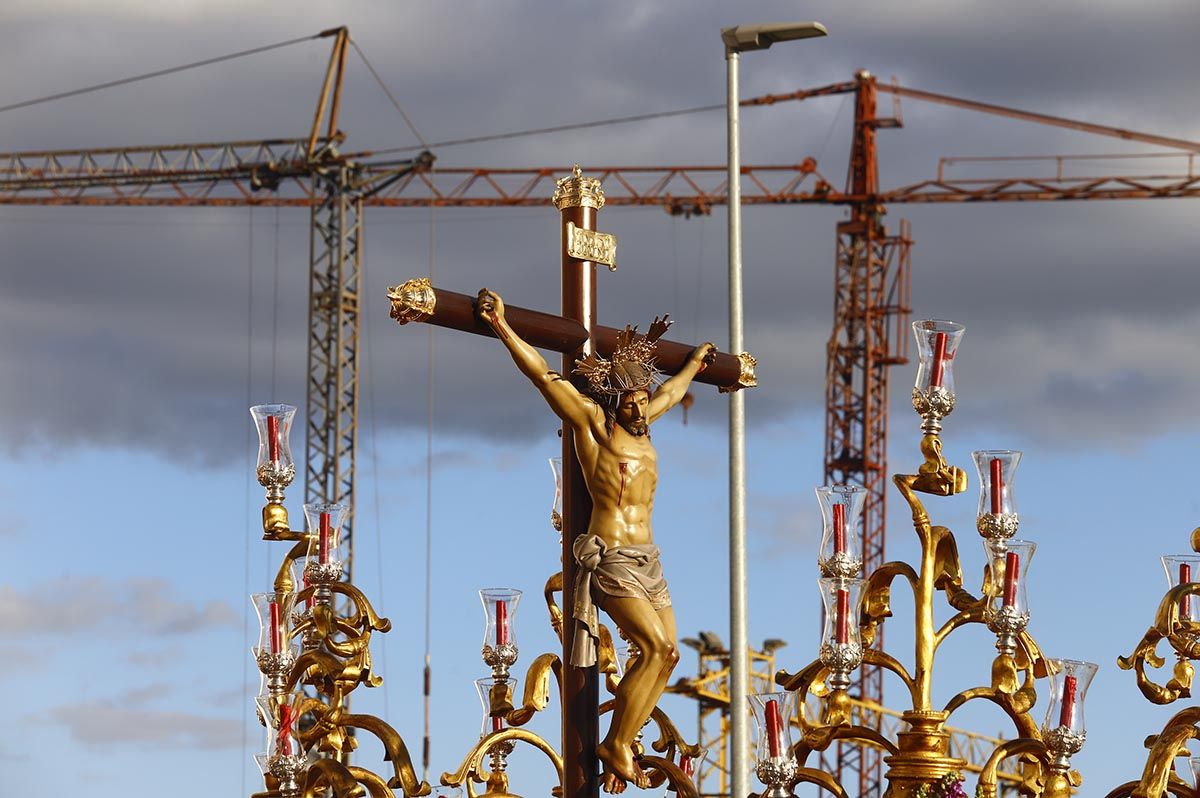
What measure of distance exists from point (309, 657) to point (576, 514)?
3.10 meters

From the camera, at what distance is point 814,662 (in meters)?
16.5

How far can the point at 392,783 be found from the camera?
16312mm

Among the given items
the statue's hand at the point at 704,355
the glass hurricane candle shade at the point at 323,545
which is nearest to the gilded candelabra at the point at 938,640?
the statue's hand at the point at 704,355

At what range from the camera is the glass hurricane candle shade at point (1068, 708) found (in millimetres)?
15773

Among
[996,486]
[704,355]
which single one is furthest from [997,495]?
[704,355]

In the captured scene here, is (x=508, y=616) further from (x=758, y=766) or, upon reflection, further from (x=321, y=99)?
(x=321, y=99)

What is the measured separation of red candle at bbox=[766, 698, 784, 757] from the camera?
15211mm

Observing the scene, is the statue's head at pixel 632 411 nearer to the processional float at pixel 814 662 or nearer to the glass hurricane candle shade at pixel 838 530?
the processional float at pixel 814 662

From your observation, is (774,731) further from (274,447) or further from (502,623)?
(274,447)

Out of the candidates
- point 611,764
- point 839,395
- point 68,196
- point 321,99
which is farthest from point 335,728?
point 68,196

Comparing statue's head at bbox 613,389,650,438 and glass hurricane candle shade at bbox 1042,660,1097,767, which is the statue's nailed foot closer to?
statue's head at bbox 613,389,650,438

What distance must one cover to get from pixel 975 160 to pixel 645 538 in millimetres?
49429

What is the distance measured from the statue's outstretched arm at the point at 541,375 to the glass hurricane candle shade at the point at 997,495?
353cm

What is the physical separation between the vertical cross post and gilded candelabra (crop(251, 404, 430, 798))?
2.32 m
